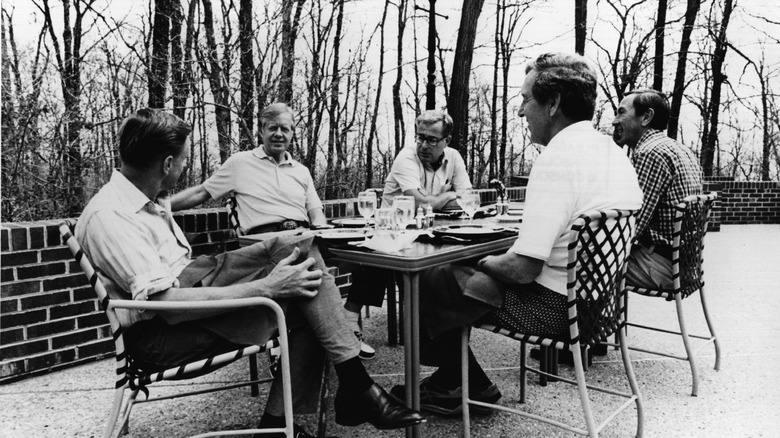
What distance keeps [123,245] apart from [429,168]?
275cm

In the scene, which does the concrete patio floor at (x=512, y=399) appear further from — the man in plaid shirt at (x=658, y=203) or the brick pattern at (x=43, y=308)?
the man in plaid shirt at (x=658, y=203)

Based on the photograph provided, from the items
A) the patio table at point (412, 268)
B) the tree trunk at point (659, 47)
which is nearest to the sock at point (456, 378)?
the patio table at point (412, 268)

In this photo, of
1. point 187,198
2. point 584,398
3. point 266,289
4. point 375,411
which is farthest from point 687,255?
point 187,198

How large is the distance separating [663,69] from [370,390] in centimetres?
992

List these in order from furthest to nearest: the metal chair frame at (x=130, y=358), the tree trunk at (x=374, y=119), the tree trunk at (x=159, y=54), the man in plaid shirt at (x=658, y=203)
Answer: the tree trunk at (x=374, y=119) → the tree trunk at (x=159, y=54) → the man in plaid shirt at (x=658, y=203) → the metal chair frame at (x=130, y=358)

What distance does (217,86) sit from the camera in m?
4.82

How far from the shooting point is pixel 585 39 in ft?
30.5

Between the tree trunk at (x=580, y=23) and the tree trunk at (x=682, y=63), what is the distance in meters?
1.52

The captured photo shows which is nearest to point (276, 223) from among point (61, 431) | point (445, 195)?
point (445, 195)

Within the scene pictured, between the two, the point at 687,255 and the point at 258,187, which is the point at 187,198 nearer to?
the point at 258,187

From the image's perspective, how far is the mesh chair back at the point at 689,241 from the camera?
2490 millimetres

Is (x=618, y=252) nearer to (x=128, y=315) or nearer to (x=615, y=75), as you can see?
(x=128, y=315)

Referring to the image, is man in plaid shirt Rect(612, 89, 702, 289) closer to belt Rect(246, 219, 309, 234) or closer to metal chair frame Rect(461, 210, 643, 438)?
metal chair frame Rect(461, 210, 643, 438)

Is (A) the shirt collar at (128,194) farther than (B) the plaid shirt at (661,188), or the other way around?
(B) the plaid shirt at (661,188)
